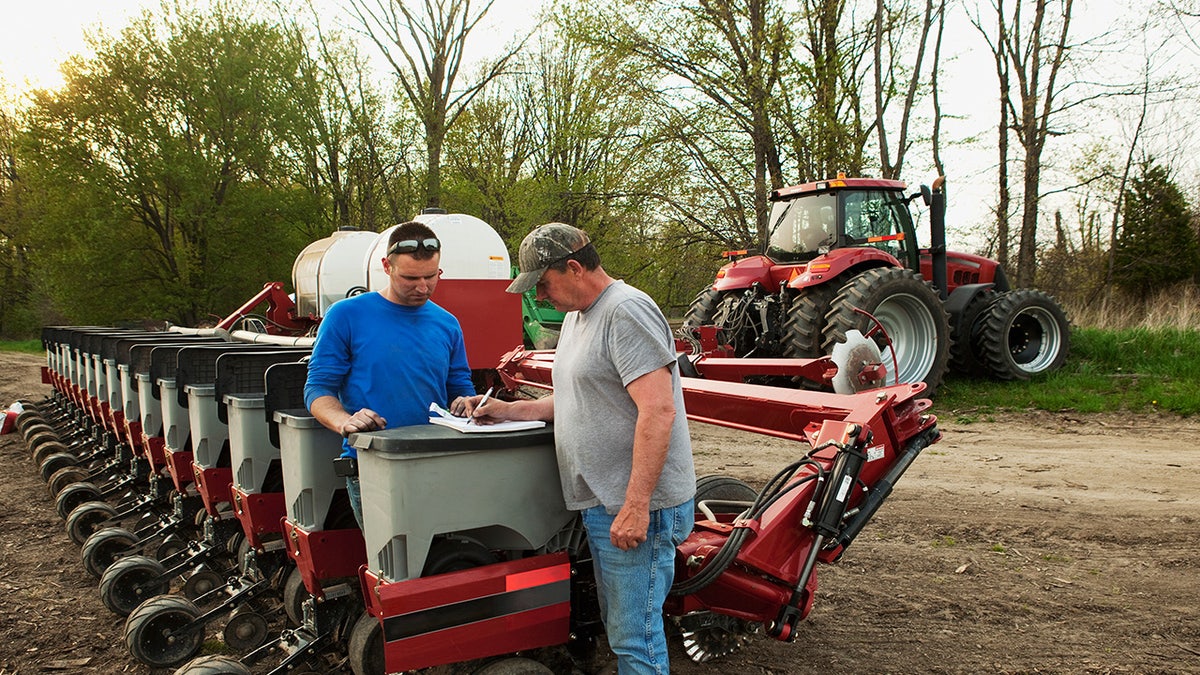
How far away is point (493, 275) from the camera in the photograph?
10.2 metres

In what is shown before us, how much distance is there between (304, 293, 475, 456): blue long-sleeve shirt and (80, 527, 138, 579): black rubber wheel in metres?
2.68

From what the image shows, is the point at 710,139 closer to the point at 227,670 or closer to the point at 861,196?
the point at 861,196

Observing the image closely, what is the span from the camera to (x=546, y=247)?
2607 mm

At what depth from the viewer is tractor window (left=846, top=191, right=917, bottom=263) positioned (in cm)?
960

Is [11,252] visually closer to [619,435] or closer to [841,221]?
[841,221]

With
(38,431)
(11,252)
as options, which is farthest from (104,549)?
(11,252)

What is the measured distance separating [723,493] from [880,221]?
6.37m

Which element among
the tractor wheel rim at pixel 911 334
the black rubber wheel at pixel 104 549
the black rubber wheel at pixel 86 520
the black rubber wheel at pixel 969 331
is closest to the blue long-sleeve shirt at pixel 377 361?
the black rubber wheel at pixel 104 549

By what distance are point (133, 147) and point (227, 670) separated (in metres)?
23.2

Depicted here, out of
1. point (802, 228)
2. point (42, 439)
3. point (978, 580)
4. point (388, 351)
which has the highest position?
point (802, 228)

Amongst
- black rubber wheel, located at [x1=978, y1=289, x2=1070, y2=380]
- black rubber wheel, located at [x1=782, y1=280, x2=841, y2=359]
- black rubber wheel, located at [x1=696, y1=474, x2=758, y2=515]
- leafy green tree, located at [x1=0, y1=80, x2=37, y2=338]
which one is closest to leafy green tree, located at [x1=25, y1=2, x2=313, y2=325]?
leafy green tree, located at [x1=0, y1=80, x2=37, y2=338]

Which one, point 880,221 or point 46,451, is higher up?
point 880,221

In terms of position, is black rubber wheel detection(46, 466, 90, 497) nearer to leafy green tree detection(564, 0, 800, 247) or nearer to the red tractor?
the red tractor

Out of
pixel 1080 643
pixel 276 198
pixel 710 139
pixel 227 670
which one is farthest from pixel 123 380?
pixel 276 198
